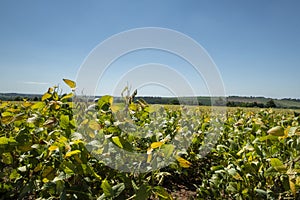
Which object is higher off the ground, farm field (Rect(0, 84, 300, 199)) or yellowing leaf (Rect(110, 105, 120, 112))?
yellowing leaf (Rect(110, 105, 120, 112))

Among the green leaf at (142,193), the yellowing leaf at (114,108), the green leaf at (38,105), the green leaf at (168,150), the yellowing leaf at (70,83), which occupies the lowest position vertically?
the green leaf at (142,193)

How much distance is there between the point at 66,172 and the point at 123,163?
392 mm

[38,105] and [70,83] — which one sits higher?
[70,83]

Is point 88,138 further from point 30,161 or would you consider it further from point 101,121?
point 30,161

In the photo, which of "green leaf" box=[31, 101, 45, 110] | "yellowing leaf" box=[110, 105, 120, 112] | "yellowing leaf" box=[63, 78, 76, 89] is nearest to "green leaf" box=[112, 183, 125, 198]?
"yellowing leaf" box=[110, 105, 120, 112]

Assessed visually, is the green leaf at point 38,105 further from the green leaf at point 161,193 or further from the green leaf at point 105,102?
the green leaf at point 161,193

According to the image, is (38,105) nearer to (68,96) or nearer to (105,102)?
(68,96)

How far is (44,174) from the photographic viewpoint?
3.89 ft

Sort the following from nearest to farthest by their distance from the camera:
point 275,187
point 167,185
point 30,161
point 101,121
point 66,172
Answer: point 66,172
point 101,121
point 30,161
point 275,187
point 167,185

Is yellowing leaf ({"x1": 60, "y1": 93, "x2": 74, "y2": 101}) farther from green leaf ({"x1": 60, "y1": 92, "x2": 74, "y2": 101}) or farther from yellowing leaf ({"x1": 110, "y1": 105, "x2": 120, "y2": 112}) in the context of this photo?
yellowing leaf ({"x1": 110, "y1": 105, "x2": 120, "y2": 112})

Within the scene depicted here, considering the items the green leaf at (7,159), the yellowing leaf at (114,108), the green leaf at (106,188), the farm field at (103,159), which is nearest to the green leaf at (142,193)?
the farm field at (103,159)

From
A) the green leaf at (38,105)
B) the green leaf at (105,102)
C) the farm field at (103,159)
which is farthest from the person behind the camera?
the green leaf at (38,105)

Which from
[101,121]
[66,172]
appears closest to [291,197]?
[101,121]

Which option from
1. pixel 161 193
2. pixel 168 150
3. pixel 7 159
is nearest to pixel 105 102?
pixel 168 150
